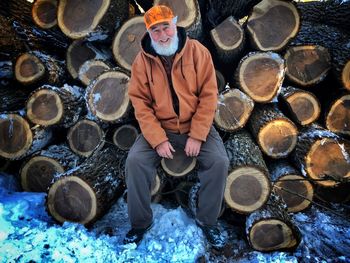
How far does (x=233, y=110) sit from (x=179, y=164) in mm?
789

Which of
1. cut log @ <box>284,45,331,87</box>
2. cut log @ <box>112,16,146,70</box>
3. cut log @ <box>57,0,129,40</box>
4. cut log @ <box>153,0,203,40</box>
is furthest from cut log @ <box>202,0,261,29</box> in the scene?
cut log @ <box>57,0,129,40</box>

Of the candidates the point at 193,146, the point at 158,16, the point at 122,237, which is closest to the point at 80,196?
the point at 122,237

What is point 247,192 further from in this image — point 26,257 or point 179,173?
point 26,257

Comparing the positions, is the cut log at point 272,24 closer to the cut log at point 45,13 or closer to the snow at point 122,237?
the snow at point 122,237

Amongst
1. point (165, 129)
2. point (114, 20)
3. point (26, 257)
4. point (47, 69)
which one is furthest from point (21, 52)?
point (26, 257)

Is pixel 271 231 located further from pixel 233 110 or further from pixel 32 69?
pixel 32 69

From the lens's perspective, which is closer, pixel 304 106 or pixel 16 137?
pixel 16 137

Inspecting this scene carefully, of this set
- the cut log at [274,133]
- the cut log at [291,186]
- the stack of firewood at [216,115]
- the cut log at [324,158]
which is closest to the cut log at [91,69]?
the stack of firewood at [216,115]

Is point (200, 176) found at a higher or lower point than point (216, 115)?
lower

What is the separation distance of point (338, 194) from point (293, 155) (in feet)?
2.72

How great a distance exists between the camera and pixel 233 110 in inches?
127

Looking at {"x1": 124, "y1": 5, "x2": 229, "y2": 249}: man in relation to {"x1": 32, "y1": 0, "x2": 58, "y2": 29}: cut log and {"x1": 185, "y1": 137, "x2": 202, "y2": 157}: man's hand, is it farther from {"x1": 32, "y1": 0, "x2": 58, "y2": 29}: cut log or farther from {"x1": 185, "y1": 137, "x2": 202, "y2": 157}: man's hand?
{"x1": 32, "y1": 0, "x2": 58, "y2": 29}: cut log

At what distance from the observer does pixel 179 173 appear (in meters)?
3.03

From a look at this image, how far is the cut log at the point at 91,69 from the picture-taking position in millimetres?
3625
